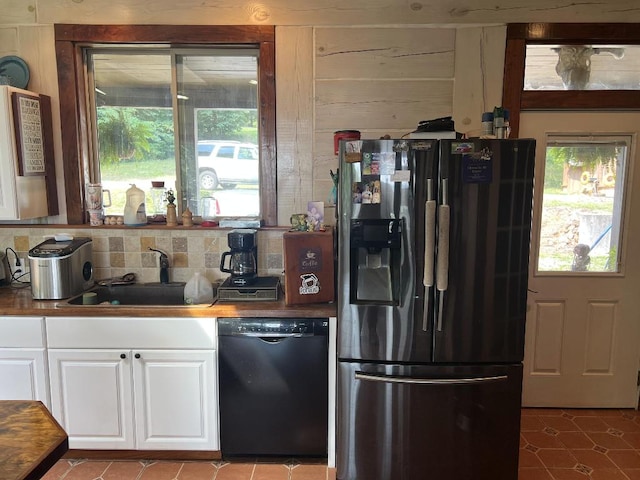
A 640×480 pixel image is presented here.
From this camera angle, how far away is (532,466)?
241 cm

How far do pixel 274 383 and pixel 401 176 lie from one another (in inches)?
47.2

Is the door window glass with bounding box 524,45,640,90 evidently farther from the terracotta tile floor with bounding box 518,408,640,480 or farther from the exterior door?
the terracotta tile floor with bounding box 518,408,640,480

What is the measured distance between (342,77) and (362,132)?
339mm

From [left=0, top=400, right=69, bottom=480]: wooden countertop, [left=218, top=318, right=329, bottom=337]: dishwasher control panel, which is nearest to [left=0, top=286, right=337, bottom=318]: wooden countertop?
[left=218, top=318, right=329, bottom=337]: dishwasher control panel

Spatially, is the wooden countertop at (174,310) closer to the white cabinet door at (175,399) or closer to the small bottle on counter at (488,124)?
the white cabinet door at (175,399)

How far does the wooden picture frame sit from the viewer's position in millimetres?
2477

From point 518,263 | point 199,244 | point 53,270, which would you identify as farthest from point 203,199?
point 518,263

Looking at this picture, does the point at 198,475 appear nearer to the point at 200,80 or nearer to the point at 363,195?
the point at 363,195

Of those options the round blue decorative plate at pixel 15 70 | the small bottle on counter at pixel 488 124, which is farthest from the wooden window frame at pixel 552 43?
the round blue decorative plate at pixel 15 70

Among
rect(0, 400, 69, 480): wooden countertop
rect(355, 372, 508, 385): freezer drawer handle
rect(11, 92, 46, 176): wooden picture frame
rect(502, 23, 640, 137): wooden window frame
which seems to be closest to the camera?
rect(0, 400, 69, 480): wooden countertop

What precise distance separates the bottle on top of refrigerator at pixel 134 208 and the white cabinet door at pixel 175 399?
0.87 m

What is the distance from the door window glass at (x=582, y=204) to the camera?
9.20 ft

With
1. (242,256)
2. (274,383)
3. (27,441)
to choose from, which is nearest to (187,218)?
(242,256)

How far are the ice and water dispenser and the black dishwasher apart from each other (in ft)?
1.03
